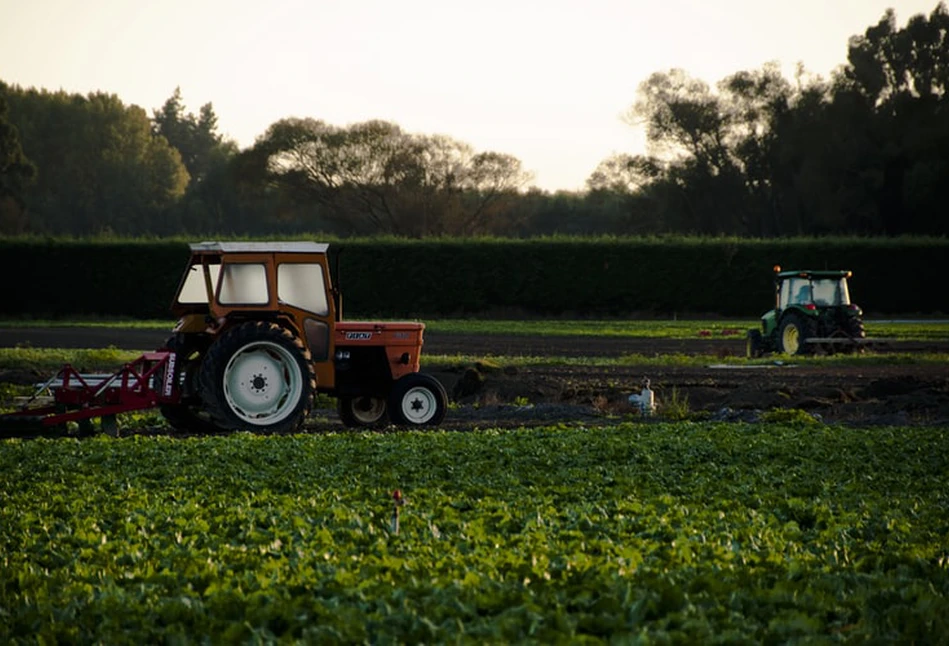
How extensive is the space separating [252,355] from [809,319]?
18.0m

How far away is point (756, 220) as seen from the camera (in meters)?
64.1

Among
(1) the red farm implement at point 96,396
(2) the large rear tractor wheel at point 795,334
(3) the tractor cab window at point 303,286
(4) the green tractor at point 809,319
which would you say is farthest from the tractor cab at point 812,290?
(1) the red farm implement at point 96,396

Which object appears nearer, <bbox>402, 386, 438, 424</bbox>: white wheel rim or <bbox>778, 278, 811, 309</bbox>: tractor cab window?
<bbox>402, 386, 438, 424</bbox>: white wheel rim

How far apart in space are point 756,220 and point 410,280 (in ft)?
82.5

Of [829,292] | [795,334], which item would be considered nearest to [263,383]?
[795,334]

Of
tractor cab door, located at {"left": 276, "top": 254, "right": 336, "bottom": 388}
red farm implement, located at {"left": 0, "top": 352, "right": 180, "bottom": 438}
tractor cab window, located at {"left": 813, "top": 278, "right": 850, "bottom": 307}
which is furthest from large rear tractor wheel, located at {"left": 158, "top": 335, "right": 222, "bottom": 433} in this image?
tractor cab window, located at {"left": 813, "top": 278, "right": 850, "bottom": 307}

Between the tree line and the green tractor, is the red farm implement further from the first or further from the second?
the tree line

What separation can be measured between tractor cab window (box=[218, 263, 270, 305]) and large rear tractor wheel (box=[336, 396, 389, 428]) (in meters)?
2.40

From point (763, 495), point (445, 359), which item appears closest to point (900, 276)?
point (445, 359)

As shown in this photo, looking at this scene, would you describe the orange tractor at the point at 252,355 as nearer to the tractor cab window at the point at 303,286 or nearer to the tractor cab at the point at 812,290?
the tractor cab window at the point at 303,286

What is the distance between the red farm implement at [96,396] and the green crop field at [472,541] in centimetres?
37

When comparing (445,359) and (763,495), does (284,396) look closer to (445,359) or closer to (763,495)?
(763,495)

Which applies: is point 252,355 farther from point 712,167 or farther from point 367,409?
point 712,167

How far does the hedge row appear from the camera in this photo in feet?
147
